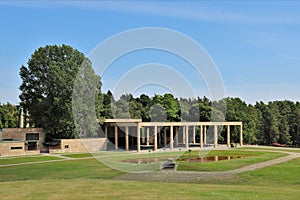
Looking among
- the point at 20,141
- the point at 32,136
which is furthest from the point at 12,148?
the point at 32,136

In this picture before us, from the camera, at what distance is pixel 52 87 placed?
45.8 meters

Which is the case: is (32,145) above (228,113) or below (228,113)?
below

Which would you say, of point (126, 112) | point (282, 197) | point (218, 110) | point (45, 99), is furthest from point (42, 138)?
point (282, 197)

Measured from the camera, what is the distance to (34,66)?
46.8m

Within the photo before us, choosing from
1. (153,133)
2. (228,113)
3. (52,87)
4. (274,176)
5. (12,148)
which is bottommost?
(274,176)

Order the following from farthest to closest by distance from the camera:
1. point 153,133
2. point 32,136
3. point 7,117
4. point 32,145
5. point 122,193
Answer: point 7,117 → point 153,133 → point 32,136 → point 32,145 → point 122,193

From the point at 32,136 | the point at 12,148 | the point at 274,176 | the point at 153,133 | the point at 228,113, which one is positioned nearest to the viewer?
the point at 274,176

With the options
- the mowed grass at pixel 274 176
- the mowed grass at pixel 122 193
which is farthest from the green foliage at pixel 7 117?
the mowed grass at pixel 122 193

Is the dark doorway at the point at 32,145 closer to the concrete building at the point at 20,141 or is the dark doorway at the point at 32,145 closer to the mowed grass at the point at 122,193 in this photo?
the concrete building at the point at 20,141

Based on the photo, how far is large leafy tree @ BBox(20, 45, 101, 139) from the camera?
1779 inches

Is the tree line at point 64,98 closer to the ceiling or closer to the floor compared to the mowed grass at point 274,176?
closer to the ceiling

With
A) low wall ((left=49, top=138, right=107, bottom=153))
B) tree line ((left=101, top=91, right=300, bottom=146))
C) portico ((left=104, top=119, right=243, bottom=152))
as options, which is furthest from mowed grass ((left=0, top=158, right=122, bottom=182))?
tree line ((left=101, top=91, right=300, bottom=146))

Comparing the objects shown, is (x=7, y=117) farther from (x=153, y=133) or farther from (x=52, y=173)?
(x=52, y=173)

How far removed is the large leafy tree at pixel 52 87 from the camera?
45188 mm
